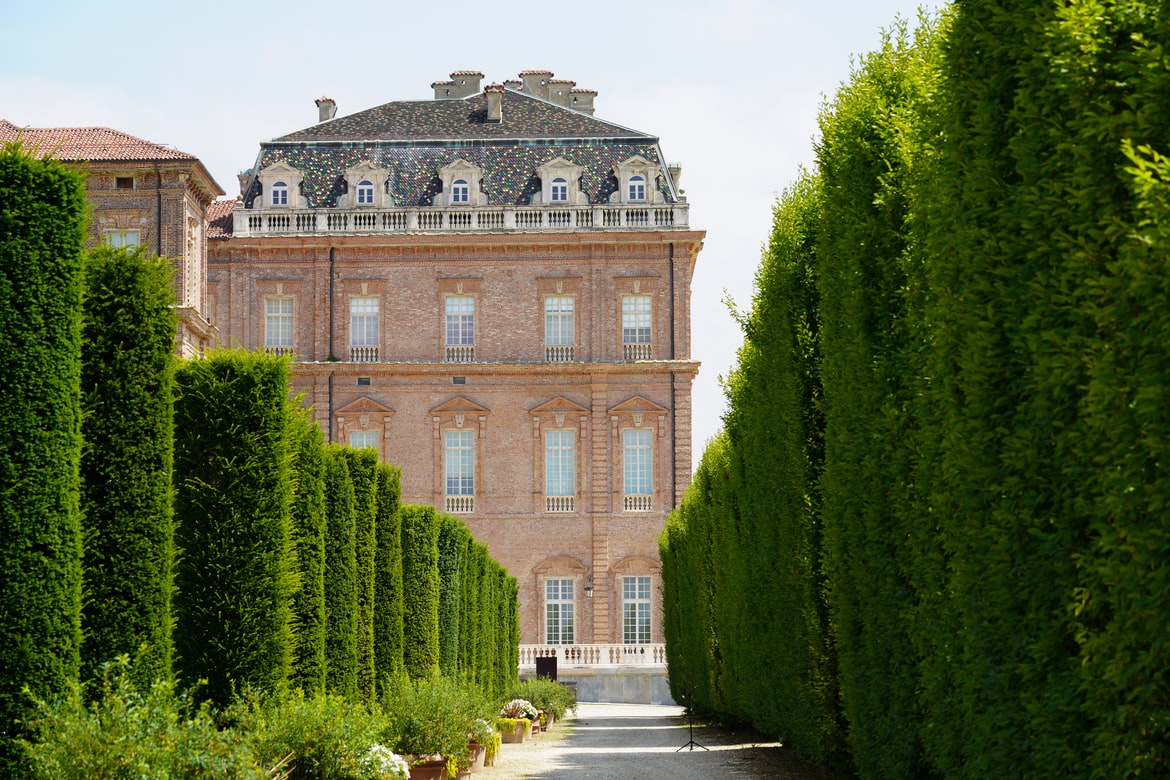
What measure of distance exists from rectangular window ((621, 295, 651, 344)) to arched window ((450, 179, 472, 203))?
6.02m

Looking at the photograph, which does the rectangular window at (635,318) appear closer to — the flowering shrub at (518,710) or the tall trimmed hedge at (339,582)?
the flowering shrub at (518,710)

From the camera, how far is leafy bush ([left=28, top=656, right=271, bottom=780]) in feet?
25.1

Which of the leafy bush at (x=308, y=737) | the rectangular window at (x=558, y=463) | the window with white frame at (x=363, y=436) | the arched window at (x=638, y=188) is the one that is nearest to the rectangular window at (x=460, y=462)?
the window with white frame at (x=363, y=436)

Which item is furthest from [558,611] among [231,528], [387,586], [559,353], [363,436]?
[231,528]

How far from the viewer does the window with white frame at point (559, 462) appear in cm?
4341

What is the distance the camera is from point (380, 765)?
38.1 ft

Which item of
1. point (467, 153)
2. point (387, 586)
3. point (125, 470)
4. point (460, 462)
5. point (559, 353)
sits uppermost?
point (467, 153)

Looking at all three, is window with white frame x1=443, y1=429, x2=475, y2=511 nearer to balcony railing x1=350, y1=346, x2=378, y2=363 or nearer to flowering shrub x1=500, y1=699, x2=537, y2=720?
balcony railing x1=350, y1=346, x2=378, y2=363

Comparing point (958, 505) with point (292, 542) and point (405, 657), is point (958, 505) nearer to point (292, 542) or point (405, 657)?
point (292, 542)

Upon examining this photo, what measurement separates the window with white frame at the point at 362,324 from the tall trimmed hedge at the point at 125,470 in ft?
112

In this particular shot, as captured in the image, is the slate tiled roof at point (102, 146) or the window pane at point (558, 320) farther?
the window pane at point (558, 320)

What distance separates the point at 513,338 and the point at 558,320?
1.52 m

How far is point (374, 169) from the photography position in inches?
1750

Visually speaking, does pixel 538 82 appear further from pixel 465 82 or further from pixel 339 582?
pixel 339 582
